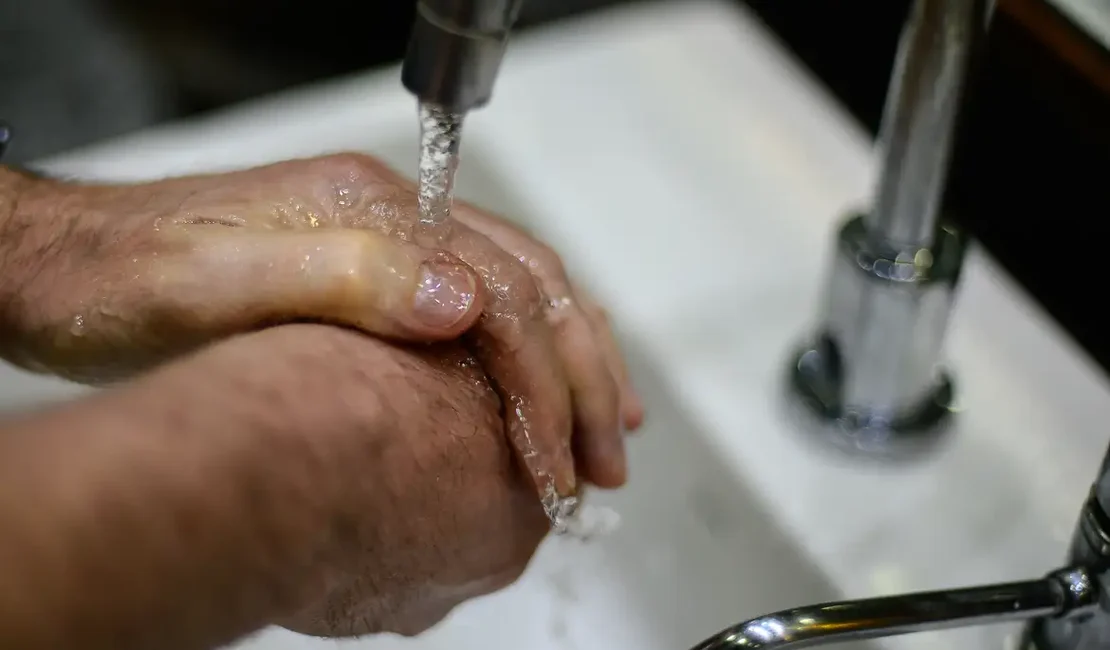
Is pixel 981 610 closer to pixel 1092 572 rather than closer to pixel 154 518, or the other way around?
pixel 1092 572

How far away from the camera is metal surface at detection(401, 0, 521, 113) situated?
11.6 inches

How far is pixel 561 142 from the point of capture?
61 cm

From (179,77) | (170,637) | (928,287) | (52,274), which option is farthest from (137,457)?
(179,77)

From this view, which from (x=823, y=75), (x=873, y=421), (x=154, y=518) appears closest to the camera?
(x=154, y=518)

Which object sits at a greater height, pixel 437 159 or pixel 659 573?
pixel 437 159

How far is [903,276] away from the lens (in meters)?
0.43

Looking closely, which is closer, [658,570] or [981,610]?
[981,610]

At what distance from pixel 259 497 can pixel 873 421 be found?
11.7 inches

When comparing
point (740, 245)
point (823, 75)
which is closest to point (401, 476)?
point (740, 245)

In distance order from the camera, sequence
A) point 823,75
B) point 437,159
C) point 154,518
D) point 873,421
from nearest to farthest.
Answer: point 154,518
point 437,159
point 873,421
point 823,75

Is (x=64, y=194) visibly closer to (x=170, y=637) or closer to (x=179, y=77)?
(x=170, y=637)

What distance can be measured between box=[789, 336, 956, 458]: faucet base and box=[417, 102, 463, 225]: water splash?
20 cm

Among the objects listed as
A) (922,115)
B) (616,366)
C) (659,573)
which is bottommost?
(659,573)

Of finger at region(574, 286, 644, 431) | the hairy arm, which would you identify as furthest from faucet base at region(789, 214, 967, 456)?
the hairy arm
